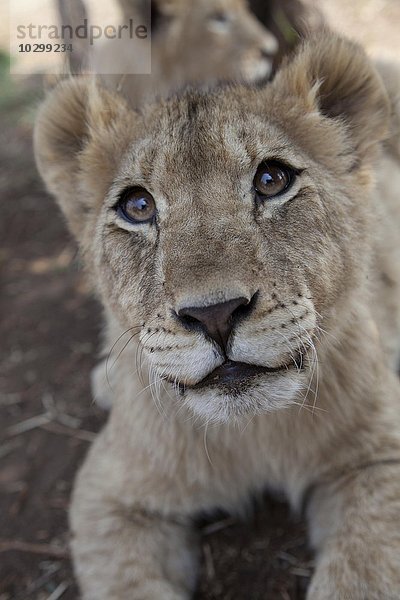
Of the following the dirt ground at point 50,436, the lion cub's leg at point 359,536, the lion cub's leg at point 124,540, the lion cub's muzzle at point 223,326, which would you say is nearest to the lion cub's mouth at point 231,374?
the lion cub's muzzle at point 223,326

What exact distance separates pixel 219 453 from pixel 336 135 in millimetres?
1280

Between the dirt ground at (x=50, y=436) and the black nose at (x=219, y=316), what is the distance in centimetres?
134

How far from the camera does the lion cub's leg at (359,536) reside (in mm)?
2369

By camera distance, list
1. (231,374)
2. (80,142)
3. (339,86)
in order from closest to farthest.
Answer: (231,374), (339,86), (80,142)

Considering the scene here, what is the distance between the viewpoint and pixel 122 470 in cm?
296

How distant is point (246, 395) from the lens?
6.99ft

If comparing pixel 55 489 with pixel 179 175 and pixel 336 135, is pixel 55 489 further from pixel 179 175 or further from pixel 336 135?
pixel 336 135

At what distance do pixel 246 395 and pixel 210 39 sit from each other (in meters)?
5.11

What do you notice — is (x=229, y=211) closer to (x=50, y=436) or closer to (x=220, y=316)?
(x=220, y=316)

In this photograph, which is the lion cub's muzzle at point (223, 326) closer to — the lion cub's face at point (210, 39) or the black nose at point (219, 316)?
the black nose at point (219, 316)

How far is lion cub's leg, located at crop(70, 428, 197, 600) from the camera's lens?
2682 mm

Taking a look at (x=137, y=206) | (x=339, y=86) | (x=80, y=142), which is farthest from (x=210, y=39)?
(x=137, y=206)

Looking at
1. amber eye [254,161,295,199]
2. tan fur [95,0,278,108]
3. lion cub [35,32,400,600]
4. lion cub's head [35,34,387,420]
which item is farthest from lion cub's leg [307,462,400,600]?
tan fur [95,0,278,108]

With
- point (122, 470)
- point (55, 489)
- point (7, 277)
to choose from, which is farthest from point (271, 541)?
point (7, 277)
